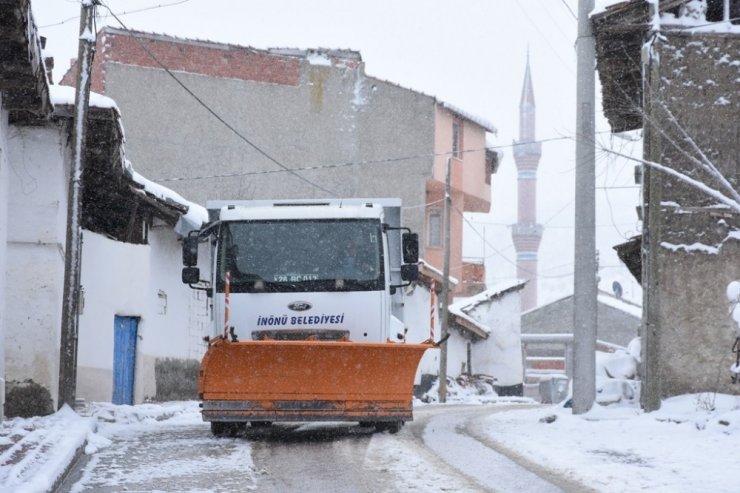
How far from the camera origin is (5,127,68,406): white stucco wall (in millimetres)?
15781

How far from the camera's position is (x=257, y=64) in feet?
139

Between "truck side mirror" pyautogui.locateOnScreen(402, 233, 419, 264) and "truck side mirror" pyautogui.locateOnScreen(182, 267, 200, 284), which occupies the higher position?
"truck side mirror" pyautogui.locateOnScreen(402, 233, 419, 264)

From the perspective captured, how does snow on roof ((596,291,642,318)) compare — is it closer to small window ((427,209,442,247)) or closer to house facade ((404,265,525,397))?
house facade ((404,265,525,397))

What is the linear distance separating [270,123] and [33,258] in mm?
26968

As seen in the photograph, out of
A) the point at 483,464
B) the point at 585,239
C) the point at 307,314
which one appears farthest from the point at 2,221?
the point at 585,239

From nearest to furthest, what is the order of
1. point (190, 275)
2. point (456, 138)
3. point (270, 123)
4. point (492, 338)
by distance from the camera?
point (190, 275), point (270, 123), point (456, 138), point (492, 338)

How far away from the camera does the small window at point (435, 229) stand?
161 ft

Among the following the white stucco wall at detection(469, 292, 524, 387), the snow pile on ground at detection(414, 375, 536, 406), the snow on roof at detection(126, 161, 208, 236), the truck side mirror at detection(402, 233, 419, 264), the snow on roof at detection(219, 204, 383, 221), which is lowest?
the snow pile on ground at detection(414, 375, 536, 406)

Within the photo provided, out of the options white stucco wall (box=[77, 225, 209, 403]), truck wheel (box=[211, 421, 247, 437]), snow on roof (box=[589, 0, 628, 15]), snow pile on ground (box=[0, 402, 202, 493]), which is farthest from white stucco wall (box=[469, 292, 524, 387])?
truck wheel (box=[211, 421, 247, 437])

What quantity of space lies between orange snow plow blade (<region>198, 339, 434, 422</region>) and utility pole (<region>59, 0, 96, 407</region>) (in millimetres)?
3406

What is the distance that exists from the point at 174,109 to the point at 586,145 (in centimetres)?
2575

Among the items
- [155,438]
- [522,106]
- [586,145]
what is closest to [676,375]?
[586,145]

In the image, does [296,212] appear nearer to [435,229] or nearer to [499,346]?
[435,229]

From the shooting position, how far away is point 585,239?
1716 centimetres
